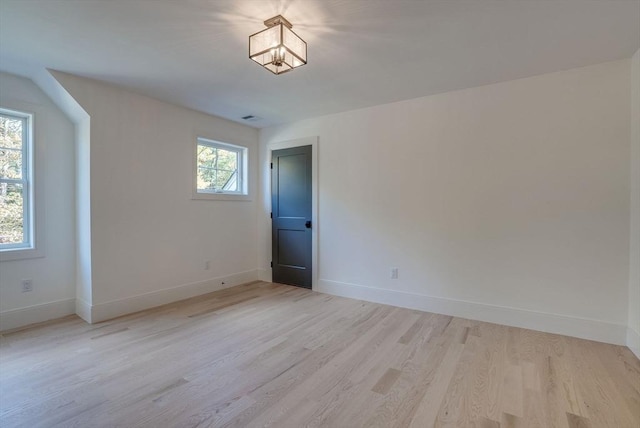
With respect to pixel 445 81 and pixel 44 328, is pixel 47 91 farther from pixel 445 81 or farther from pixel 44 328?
pixel 445 81

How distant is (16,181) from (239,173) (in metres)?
2.53

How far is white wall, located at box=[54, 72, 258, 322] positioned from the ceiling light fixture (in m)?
2.08

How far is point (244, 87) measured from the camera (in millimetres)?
3201

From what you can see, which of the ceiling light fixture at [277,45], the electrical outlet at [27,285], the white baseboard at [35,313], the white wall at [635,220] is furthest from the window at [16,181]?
the white wall at [635,220]

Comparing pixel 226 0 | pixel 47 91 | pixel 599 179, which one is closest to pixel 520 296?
pixel 599 179

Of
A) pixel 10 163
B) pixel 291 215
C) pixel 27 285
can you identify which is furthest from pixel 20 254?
pixel 291 215

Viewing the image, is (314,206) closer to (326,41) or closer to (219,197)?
(219,197)

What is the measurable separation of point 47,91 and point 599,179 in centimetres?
539

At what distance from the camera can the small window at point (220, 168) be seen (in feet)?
13.9

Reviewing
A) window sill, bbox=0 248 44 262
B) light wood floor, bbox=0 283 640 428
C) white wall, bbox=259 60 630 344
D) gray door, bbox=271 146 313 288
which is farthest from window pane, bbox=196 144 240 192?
light wood floor, bbox=0 283 640 428

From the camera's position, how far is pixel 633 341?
2.47 meters

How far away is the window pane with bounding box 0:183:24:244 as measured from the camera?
2938 millimetres

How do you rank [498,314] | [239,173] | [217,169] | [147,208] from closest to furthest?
[498,314]
[147,208]
[217,169]
[239,173]

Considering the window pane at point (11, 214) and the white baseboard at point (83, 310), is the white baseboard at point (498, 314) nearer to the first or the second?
the white baseboard at point (83, 310)
